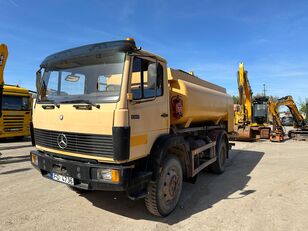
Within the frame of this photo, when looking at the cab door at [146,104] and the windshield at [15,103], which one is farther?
the windshield at [15,103]

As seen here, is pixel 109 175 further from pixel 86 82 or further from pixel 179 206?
pixel 179 206

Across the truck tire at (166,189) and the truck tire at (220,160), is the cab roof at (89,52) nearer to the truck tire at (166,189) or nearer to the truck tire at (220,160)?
the truck tire at (166,189)

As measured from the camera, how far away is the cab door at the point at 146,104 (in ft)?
11.8

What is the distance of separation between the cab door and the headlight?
0.31m

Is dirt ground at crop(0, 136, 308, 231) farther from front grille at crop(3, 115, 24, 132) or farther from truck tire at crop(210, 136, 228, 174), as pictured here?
front grille at crop(3, 115, 24, 132)

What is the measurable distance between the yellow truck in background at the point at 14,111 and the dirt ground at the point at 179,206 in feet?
23.3

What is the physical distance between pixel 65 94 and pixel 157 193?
2.17 meters

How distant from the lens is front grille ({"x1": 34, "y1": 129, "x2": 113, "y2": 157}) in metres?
3.47

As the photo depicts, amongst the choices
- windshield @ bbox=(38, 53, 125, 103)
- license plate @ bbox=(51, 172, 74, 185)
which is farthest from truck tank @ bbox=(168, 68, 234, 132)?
license plate @ bbox=(51, 172, 74, 185)

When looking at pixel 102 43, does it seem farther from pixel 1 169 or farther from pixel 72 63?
pixel 1 169

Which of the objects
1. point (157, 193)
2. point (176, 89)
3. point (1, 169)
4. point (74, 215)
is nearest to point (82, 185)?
A: point (74, 215)

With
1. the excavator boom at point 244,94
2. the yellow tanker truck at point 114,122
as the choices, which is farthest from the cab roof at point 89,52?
the excavator boom at point 244,94

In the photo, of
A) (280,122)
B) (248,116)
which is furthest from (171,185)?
(280,122)

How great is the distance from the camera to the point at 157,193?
397 cm
